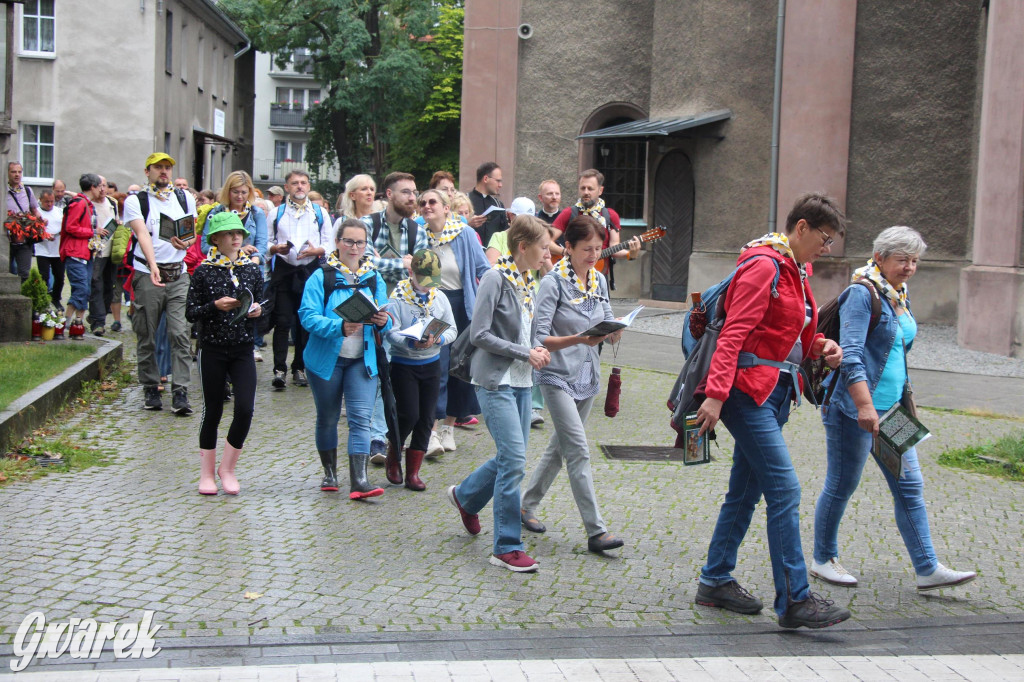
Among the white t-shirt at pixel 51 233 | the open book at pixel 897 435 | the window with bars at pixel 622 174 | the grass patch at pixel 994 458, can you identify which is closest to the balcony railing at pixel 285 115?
the window with bars at pixel 622 174

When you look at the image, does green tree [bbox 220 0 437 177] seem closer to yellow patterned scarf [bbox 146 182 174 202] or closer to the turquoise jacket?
yellow patterned scarf [bbox 146 182 174 202]

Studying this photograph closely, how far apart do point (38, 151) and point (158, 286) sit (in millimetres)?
24235

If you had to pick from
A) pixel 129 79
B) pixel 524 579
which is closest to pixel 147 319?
pixel 524 579

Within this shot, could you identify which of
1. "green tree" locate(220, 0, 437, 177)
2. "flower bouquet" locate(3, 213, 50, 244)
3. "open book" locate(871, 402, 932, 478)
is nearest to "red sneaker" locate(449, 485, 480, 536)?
"open book" locate(871, 402, 932, 478)

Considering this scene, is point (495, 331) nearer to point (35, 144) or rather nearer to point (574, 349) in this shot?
point (574, 349)

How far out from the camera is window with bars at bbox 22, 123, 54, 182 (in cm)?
3114

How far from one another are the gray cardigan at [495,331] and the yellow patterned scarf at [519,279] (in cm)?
4

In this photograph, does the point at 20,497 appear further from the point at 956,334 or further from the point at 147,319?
the point at 956,334

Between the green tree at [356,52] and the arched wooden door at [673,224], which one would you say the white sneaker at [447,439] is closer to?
the arched wooden door at [673,224]

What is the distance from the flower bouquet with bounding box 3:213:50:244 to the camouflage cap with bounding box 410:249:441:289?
7.39 m

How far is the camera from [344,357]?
23.8 feet

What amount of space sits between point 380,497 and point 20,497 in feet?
7.05

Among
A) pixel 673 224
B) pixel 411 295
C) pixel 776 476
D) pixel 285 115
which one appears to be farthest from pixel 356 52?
pixel 285 115

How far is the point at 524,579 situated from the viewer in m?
5.77
